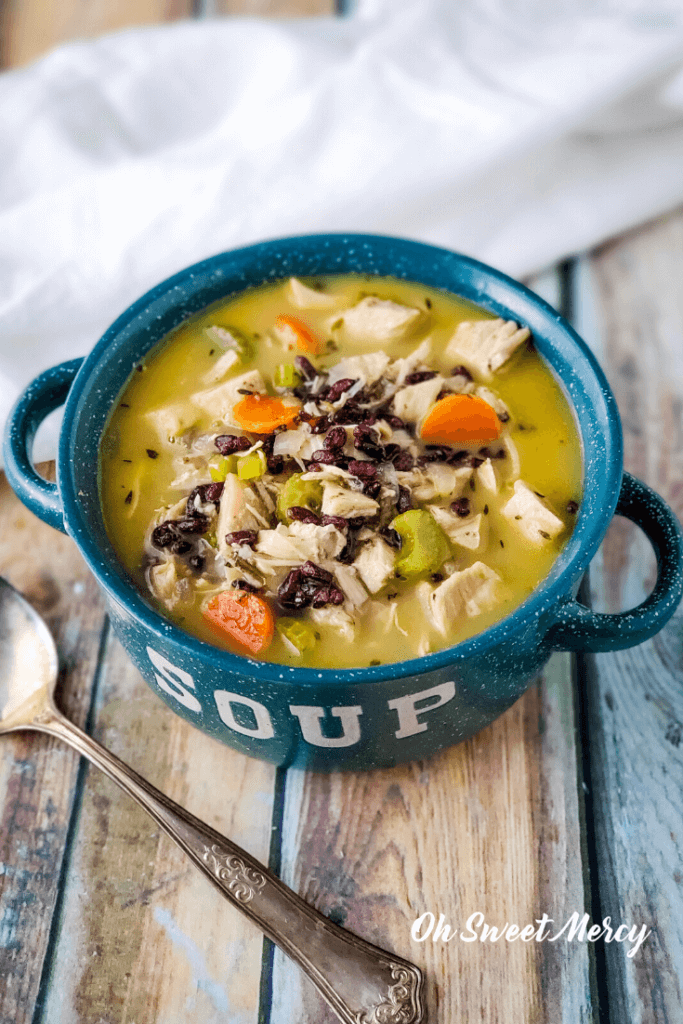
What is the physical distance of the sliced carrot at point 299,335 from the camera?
2.75 metres

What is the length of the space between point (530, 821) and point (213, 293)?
1687mm

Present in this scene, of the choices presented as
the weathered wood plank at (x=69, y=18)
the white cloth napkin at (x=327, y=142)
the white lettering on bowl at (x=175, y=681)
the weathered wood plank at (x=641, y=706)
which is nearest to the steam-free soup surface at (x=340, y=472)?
the white lettering on bowl at (x=175, y=681)

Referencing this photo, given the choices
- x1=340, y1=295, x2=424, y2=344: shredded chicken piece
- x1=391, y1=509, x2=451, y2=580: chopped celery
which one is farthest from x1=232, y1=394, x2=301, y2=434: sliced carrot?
x1=391, y1=509, x2=451, y2=580: chopped celery

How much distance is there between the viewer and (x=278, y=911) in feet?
7.50

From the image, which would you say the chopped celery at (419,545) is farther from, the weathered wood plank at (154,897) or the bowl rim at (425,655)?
the weathered wood plank at (154,897)

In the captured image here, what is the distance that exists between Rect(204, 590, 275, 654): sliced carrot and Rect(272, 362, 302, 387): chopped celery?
2.23 feet

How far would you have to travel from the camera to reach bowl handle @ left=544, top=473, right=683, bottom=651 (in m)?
2.17

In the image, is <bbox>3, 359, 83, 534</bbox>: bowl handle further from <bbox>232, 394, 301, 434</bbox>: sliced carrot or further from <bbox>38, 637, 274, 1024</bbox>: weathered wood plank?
<bbox>38, 637, 274, 1024</bbox>: weathered wood plank

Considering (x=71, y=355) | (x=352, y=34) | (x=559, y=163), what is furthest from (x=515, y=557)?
(x=352, y=34)

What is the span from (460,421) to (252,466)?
0.55 m

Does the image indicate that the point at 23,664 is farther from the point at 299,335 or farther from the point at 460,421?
the point at 460,421

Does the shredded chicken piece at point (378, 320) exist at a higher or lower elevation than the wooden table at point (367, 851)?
higher

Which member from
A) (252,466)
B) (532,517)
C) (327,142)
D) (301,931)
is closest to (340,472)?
(252,466)

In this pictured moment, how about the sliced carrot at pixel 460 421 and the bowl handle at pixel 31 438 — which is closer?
the bowl handle at pixel 31 438
